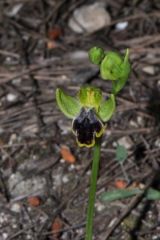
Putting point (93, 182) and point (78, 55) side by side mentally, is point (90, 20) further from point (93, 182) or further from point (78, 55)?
point (93, 182)

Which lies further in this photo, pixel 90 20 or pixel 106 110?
pixel 90 20

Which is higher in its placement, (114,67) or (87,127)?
(114,67)

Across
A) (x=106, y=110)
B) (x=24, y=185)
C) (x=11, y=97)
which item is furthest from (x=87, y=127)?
(x=11, y=97)

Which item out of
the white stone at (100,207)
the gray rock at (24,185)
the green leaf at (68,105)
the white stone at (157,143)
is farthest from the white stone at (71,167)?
the green leaf at (68,105)

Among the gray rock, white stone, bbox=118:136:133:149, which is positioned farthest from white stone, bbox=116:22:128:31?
the gray rock

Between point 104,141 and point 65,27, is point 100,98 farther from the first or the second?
point 65,27

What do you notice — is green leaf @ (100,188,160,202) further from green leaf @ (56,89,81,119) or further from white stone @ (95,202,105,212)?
green leaf @ (56,89,81,119)

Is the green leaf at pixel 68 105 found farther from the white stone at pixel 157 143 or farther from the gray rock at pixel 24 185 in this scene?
the white stone at pixel 157 143
